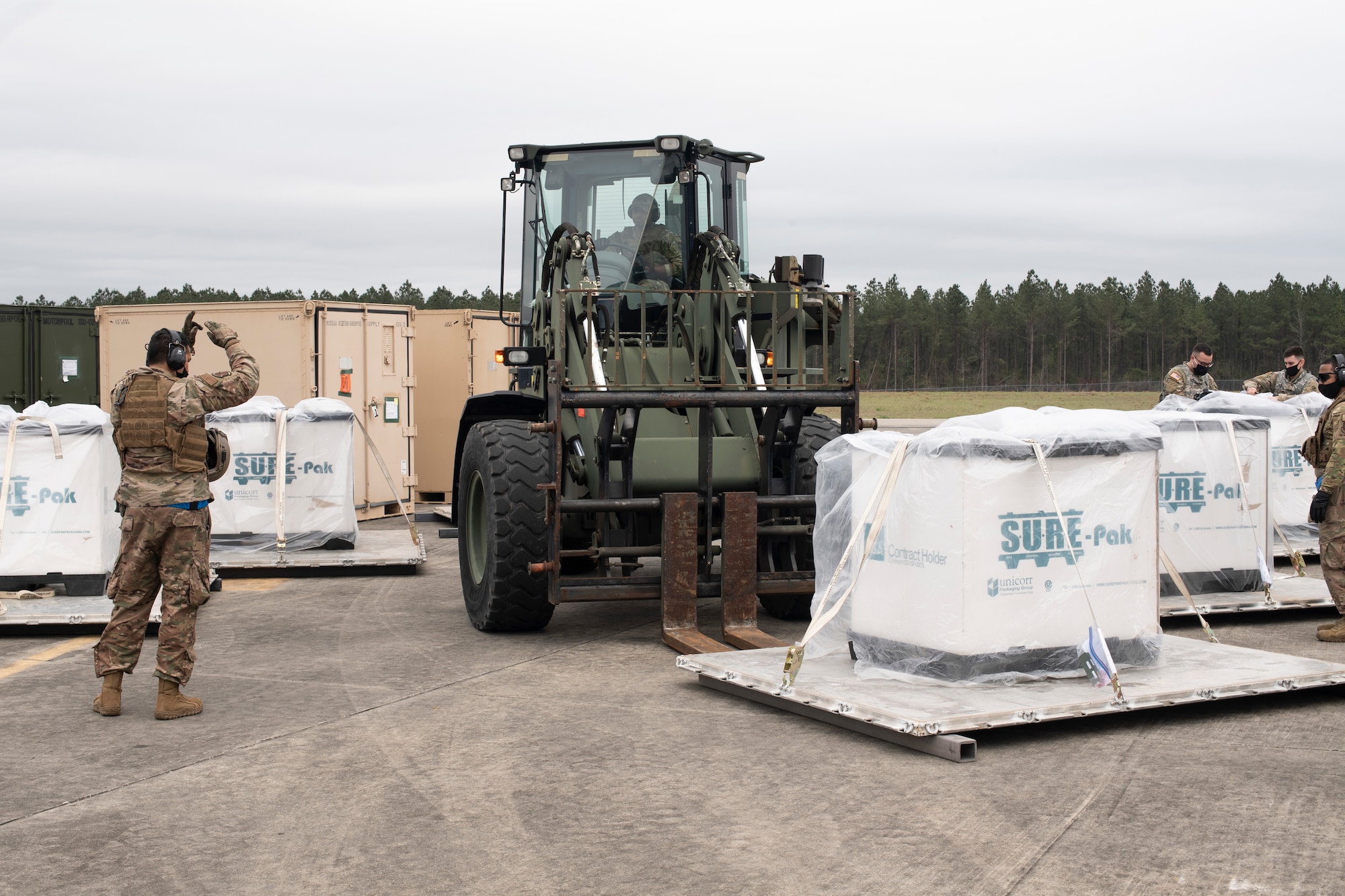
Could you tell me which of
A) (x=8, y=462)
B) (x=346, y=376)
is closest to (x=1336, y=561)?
(x=8, y=462)

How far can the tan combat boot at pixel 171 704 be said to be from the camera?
6.19 m

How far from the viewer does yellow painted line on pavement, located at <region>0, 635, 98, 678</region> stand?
287 inches

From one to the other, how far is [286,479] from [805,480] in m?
5.32

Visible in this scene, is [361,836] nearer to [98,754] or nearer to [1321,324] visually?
[98,754]

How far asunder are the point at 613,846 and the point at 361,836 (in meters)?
0.89

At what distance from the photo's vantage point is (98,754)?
218 inches

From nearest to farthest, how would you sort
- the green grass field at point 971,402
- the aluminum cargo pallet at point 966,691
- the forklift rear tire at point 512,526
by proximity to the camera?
the aluminum cargo pallet at point 966,691, the forklift rear tire at point 512,526, the green grass field at point 971,402

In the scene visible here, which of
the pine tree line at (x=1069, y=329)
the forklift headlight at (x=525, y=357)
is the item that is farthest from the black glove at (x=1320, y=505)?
the pine tree line at (x=1069, y=329)

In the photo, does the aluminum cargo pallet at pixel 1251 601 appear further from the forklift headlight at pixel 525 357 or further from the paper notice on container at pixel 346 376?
the paper notice on container at pixel 346 376

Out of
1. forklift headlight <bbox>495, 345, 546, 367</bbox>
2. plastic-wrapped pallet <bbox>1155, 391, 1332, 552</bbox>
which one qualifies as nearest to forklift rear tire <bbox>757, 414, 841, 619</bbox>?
forklift headlight <bbox>495, 345, 546, 367</bbox>

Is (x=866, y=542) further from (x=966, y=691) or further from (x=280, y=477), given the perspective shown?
(x=280, y=477)

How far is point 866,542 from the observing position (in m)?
6.36

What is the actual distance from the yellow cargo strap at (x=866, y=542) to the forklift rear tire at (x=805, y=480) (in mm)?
1915

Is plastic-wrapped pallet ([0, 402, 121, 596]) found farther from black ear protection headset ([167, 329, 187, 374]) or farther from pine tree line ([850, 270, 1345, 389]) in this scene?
pine tree line ([850, 270, 1345, 389])
